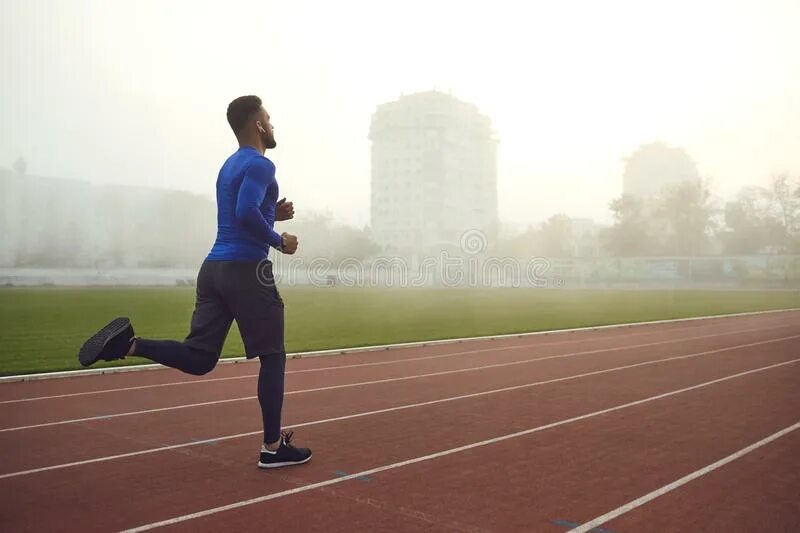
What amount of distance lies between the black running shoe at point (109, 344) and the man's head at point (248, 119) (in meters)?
1.48

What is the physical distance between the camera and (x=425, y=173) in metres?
130

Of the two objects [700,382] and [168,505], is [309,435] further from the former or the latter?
[700,382]

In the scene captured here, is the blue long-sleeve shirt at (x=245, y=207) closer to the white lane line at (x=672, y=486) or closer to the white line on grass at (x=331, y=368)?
the white lane line at (x=672, y=486)

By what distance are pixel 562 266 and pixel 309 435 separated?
75607mm

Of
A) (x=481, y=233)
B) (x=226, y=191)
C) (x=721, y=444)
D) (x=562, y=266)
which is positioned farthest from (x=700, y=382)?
(x=481, y=233)

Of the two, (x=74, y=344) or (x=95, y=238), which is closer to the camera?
(x=74, y=344)

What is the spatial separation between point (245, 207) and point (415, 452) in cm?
227

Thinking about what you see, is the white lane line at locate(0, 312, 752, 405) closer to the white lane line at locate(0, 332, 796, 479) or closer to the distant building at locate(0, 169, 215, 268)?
the white lane line at locate(0, 332, 796, 479)

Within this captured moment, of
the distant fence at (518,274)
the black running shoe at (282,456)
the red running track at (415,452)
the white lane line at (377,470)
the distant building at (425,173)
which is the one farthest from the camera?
the distant building at (425,173)

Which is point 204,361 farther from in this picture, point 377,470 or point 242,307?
point 377,470

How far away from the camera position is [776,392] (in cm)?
850

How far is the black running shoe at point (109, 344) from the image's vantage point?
414 cm

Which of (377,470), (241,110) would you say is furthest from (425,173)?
(377,470)

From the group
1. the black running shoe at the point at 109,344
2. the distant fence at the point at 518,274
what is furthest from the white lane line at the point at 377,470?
the distant fence at the point at 518,274
